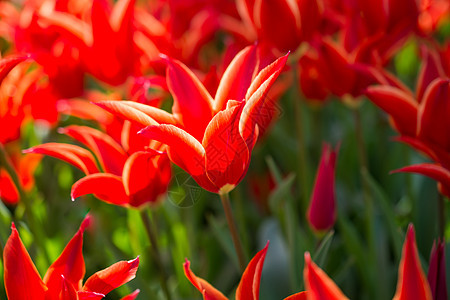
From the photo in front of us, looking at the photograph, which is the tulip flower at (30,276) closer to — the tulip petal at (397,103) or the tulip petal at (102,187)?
the tulip petal at (102,187)

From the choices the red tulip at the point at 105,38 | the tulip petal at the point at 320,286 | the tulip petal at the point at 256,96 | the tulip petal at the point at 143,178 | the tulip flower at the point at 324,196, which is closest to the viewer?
the tulip petal at the point at 320,286

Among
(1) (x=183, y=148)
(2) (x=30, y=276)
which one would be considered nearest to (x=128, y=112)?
(1) (x=183, y=148)

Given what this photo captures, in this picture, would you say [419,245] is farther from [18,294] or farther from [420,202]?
[18,294]

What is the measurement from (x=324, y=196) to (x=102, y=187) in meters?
0.28

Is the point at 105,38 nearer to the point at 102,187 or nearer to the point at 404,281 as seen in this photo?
the point at 102,187

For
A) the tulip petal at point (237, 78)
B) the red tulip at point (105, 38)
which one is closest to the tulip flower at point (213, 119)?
the tulip petal at point (237, 78)

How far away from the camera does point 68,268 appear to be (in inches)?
18.4

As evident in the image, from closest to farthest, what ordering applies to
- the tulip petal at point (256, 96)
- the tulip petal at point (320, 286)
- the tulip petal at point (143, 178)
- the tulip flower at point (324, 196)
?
the tulip petal at point (320, 286)
the tulip petal at point (256, 96)
the tulip petal at point (143, 178)
the tulip flower at point (324, 196)

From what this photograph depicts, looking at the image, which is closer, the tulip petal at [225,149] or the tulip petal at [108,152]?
the tulip petal at [225,149]

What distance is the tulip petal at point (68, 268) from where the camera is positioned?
1.52ft

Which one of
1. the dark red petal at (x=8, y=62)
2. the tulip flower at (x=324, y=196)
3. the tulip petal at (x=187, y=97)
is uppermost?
the dark red petal at (x=8, y=62)

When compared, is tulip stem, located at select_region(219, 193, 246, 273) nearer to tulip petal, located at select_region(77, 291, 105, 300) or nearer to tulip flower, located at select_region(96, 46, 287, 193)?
tulip flower, located at select_region(96, 46, 287, 193)

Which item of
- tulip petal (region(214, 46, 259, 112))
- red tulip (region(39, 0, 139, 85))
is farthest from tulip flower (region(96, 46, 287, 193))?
red tulip (region(39, 0, 139, 85))

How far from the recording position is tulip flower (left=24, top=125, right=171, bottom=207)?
54 centimetres
